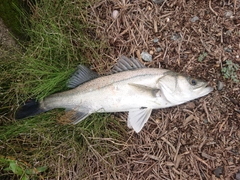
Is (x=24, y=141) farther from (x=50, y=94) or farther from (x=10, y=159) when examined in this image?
(x=50, y=94)

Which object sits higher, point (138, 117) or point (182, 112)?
point (138, 117)

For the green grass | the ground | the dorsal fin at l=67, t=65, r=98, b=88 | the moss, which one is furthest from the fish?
the moss

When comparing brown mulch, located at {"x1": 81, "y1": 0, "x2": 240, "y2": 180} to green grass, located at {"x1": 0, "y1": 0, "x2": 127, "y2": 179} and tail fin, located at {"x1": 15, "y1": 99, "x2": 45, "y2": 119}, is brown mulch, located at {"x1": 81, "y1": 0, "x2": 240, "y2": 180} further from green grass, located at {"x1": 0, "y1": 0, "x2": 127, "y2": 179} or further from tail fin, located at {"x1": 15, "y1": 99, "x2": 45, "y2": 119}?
tail fin, located at {"x1": 15, "y1": 99, "x2": 45, "y2": 119}

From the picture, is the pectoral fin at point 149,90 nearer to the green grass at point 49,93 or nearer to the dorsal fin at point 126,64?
the dorsal fin at point 126,64

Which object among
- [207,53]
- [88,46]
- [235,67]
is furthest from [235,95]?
[88,46]

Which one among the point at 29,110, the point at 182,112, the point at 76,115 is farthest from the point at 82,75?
the point at 182,112

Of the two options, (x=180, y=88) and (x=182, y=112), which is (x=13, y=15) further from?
(x=182, y=112)
